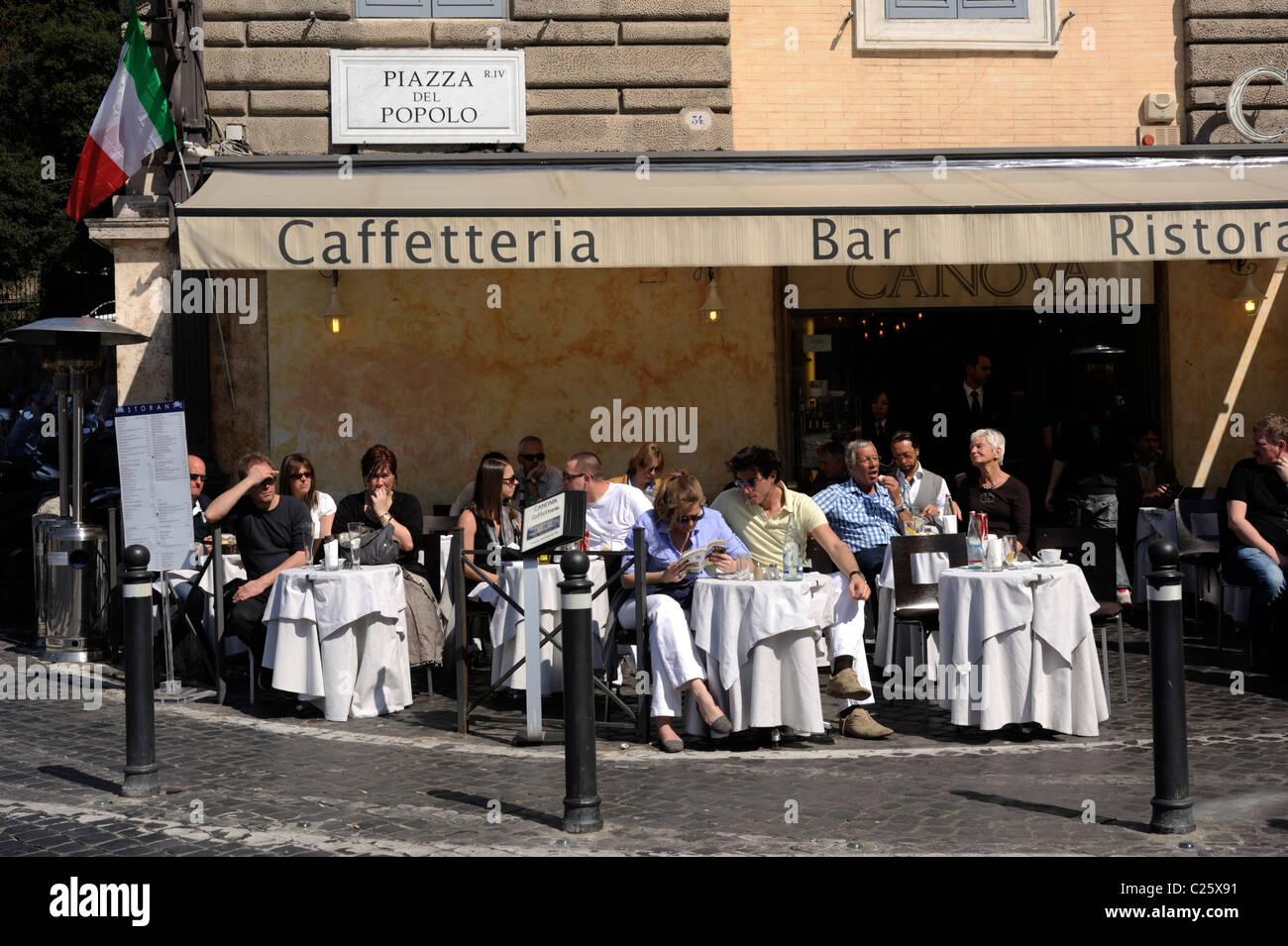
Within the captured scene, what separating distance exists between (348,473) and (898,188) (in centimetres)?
482

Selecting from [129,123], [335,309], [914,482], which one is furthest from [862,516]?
[129,123]

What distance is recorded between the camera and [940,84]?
1208 centimetres

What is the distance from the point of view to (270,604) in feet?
25.6

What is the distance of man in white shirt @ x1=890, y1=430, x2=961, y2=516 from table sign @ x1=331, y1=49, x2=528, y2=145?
4.29 metres

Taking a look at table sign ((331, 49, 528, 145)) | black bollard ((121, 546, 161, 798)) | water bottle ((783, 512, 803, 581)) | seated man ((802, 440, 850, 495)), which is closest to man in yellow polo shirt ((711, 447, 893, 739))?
water bottle ((783, 512, 803, 581))

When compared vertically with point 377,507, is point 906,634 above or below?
below

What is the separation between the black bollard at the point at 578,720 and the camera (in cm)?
541

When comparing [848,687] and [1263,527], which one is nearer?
[848,687]

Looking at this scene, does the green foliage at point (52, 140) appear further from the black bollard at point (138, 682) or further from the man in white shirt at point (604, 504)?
the black bollard at point (138, 682)

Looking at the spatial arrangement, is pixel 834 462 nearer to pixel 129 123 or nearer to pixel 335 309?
pixel 335 309

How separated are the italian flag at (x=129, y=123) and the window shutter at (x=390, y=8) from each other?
1.71 m

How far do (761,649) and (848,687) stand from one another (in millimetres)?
603

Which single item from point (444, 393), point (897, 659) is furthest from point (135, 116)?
point (897, 659)
